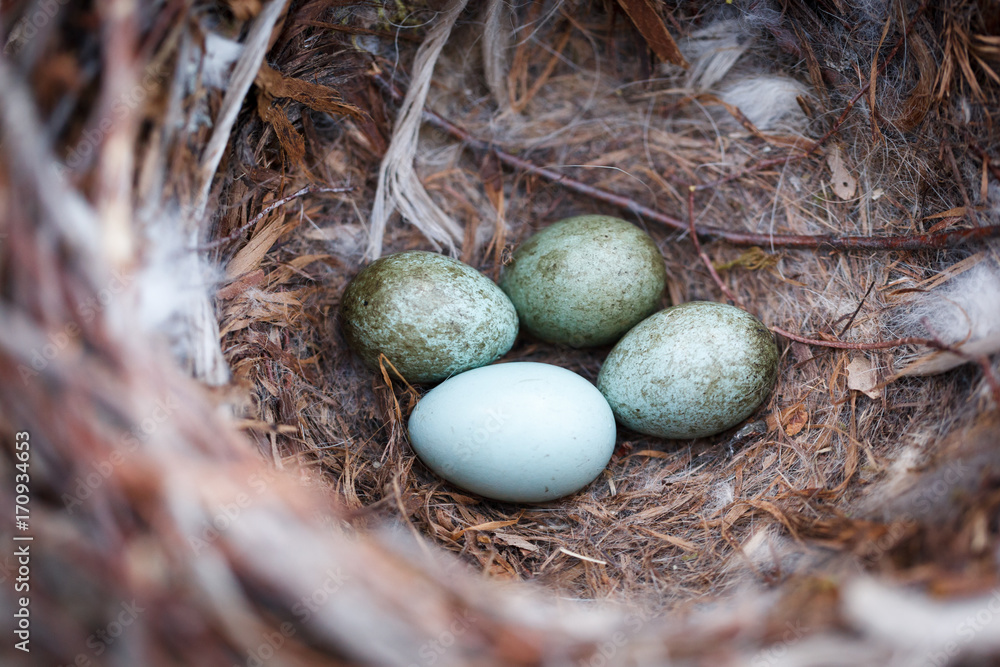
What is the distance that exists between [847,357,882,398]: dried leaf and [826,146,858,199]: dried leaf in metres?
0.48

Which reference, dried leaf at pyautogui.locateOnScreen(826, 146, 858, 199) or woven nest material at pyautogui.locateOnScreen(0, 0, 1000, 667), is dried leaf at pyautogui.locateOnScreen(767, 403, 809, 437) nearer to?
woven nest material at pyautogui.locateOnScreen(0, 0, 1000, 667)

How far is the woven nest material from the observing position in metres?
0.91

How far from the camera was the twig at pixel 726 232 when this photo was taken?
1.49 meters

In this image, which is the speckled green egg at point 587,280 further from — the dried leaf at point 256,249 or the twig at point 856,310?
the dried leaf at point 256,249

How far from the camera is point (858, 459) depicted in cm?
144

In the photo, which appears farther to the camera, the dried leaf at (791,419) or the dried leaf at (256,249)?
the dried leaf at (791,419)


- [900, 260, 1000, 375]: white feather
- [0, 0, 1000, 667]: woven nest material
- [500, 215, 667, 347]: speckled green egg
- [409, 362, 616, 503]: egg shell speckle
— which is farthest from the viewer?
[500, 215, 667, 347]: speckled green egg

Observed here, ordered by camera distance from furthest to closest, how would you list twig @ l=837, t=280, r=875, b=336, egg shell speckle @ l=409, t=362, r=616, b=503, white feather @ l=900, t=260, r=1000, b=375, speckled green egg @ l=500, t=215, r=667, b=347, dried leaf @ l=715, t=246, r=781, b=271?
dried leaf @ l=715, t=246, r=781, b=271 → speckled green egg @ l=500, t=215, r=667, b=347 → twig @ l=837, t=280, r=875, b=336 → egg shell speckle @ l=409, t=362, r=616, b=503 → white feather @ l=900, t=260, r=1000, b=375

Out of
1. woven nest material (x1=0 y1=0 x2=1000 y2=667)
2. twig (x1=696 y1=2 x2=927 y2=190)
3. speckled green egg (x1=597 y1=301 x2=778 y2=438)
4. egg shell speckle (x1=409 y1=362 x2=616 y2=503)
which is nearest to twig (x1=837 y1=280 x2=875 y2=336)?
woven nest material (x1=0 y1=0 x2=1000 y2=667)

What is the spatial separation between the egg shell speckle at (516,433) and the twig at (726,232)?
25.4 inches

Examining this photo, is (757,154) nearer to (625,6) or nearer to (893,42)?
(893,42)

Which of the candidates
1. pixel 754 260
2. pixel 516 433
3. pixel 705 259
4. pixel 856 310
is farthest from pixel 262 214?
pixel 856 310

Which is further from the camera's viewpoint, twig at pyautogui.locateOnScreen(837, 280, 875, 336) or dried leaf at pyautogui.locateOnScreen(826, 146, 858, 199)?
dried leaf at pyautogui.locateOnScreen(826, 146, 858, 199)

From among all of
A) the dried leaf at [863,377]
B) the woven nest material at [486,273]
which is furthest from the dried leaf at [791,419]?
the dried leaf at [863,377]
